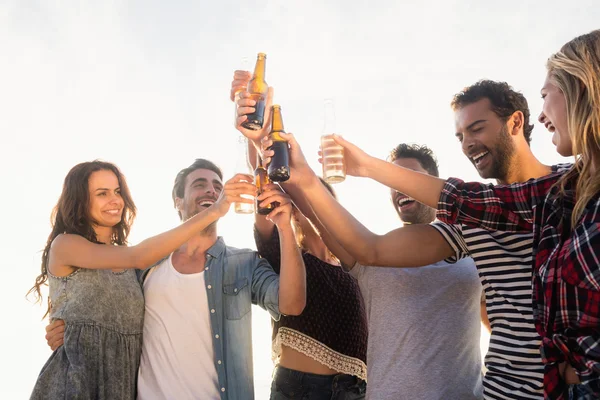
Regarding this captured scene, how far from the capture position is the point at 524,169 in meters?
2.89

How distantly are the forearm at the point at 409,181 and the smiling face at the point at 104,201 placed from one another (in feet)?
6.01

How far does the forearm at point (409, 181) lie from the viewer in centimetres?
227

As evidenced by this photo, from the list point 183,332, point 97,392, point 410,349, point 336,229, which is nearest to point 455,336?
point 410,349

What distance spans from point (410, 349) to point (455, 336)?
0.86 feet

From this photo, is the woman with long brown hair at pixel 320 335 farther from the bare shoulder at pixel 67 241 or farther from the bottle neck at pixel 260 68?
the bare shoulder at pixel 67 241

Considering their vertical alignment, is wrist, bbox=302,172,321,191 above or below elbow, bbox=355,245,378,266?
above

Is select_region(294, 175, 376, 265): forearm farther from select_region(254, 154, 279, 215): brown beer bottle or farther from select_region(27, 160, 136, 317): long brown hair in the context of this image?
select_region(27, 160, 136, 317): long brown hair

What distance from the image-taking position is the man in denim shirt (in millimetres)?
2953

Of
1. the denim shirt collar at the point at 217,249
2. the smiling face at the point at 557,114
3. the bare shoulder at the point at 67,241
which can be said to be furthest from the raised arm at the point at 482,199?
the bare shoulder at the point at 67,241

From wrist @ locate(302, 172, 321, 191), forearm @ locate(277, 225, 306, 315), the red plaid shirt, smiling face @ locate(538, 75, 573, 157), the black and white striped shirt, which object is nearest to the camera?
the red plaid shirt

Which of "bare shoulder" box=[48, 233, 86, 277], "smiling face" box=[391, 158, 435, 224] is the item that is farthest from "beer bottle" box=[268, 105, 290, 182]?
"bare shoulder" box=[48, 233, 86, 277]

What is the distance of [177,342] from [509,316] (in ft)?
6.31

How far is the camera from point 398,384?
258cm

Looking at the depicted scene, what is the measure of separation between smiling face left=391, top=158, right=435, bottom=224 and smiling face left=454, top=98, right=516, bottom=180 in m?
0.40
